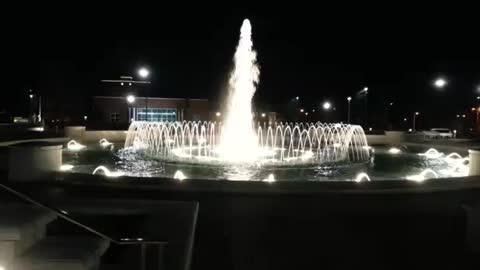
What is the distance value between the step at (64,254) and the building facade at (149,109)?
52.1 meters

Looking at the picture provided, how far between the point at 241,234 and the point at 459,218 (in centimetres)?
369

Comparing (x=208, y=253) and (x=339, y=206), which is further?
(x=339, y=206)

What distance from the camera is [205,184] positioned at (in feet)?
26.7

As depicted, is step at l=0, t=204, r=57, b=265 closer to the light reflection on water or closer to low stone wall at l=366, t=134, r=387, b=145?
the light reflection on water

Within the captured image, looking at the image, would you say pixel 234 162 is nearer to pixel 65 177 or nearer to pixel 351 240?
pixel 65 177

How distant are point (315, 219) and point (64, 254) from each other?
4105 mm

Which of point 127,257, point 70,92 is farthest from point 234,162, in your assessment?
point 70,92

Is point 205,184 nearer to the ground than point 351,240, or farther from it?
farther from it

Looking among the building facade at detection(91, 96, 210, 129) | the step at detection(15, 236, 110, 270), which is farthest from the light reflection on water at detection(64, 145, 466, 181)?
the building facade at detection(91, 96, 210, 129)

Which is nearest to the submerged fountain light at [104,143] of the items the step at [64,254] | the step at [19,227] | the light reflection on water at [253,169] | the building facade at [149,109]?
the light reflection on water at [253,169]

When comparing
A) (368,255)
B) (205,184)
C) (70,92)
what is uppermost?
(70,92)

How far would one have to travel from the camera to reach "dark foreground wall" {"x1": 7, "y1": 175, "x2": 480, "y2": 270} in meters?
5.97

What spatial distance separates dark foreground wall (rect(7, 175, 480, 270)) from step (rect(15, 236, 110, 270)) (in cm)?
131

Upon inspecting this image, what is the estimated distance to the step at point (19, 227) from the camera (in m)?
4.54
